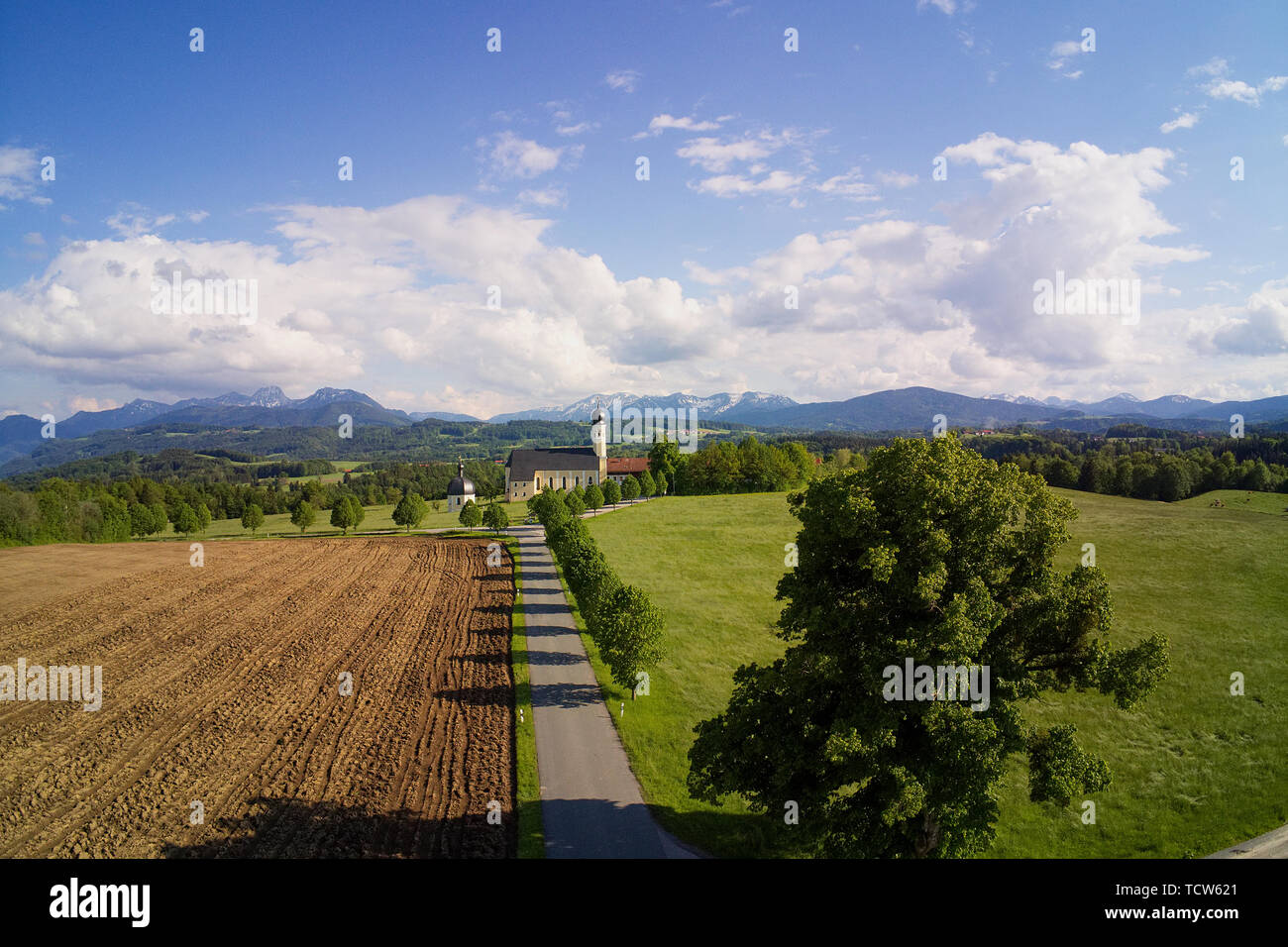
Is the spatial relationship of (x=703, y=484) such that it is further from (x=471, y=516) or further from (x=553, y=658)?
(x=553, y=658)

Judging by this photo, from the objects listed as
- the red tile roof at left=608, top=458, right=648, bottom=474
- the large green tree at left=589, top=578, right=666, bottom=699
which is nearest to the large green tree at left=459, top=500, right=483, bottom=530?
the red tile roof at left=608, top=458, right=648, bottom=474

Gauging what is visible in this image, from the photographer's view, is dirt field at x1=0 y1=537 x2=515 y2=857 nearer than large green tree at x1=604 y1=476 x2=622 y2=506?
Yes

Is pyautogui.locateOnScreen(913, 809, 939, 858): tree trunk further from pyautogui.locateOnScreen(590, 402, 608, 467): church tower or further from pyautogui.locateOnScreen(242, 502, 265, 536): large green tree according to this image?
pyautogui.locateOnScreen(590, 402, 608, 467): church tower

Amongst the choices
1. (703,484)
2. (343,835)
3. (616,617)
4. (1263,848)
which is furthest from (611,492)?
(1263,848)

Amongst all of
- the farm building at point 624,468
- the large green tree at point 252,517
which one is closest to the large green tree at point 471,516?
the large green tree at point 252,517

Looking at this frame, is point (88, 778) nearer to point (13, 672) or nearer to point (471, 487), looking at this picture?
point (13, 672)
